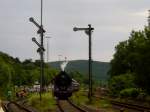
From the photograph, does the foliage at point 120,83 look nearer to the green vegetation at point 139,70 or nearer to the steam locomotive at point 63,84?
the green vegetation at point 139,70

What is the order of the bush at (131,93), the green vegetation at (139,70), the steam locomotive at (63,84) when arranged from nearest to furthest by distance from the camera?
the steam locomotive at (63,84), the green vegetation at (139,70), the bush at (131,93)

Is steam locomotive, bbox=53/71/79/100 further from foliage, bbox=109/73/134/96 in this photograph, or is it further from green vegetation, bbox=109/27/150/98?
foliage, bbox=109/73/134/96

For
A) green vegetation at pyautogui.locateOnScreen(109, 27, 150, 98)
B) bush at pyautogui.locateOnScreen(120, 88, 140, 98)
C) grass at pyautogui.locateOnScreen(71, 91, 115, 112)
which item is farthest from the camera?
bush at pyautogui.locateOnScreen(120, 88, 140, 98)

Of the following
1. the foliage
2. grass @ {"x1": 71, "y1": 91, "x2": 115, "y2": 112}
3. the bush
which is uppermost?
the foliage

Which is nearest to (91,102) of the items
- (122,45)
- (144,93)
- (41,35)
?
(41,35)

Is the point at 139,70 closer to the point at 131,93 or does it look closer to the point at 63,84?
the point at 131,93

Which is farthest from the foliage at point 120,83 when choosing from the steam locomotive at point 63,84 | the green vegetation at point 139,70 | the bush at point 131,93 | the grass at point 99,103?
the steam locomotive at point 63,84

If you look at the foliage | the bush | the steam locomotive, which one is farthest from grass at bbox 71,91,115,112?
the foliage

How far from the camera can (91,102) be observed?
53375 mm

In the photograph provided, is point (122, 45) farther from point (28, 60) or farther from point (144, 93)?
point (28, 60)

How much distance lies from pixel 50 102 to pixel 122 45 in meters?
58.2

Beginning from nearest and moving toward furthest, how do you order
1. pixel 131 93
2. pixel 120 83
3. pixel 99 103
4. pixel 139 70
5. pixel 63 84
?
pixel 63 84, pixel 99 103, pixel 139 70, pixel 131 93, pixel 120 83

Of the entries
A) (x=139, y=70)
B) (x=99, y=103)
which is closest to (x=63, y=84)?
(x=99, y=103)

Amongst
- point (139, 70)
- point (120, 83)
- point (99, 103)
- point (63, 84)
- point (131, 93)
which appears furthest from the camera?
point (120, 83)
